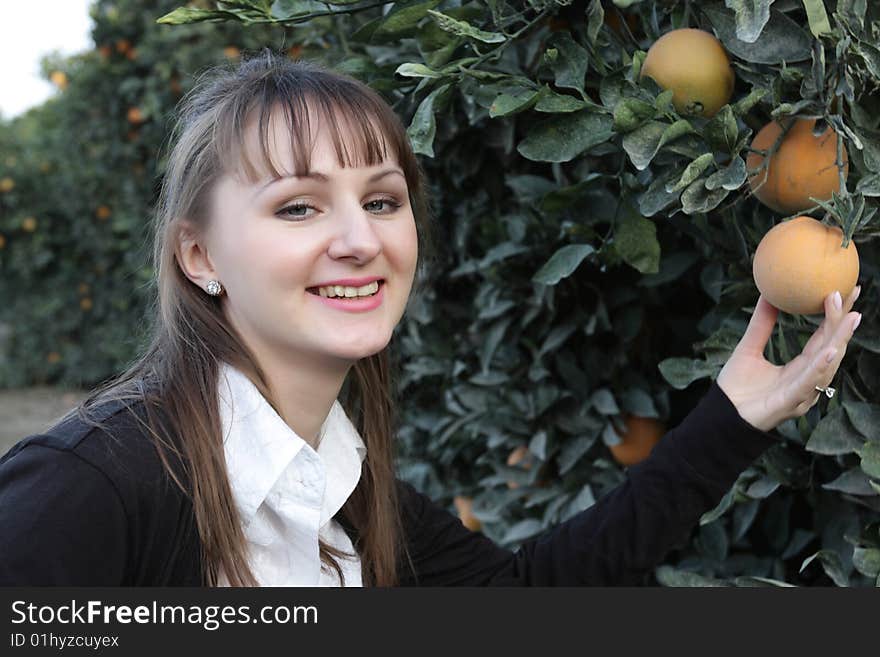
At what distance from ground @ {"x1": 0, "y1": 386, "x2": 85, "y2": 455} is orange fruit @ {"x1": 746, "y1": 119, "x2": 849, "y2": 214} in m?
5.16

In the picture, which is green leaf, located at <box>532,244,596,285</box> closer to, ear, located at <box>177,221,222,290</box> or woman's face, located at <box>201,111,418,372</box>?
woman's face, located at <box>201,111,418,372</box>

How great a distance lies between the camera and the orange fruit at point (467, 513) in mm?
2150

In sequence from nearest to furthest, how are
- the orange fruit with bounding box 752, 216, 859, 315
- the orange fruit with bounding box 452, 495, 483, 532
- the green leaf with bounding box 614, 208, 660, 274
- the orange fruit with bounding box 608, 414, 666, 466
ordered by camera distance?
the orange fruit with bounding box 752, 216, 859, 315 → the green leaf with bounding box 614, 208, 660, 274 → the orange fruit with bounding box 608, 414, 666, 466 → the orange fruit with bounding box 452, 495, 483, 532

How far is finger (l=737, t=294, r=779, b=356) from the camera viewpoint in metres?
1.23

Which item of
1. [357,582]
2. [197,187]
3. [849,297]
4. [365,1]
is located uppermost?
[365,1]

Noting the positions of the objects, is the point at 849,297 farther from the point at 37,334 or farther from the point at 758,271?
the point at 37,334

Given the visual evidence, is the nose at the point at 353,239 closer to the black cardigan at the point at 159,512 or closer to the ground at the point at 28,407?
the black cardigan at the point at 159,512

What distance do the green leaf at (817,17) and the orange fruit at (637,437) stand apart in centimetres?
88

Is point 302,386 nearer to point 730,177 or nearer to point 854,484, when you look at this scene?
point 730,177

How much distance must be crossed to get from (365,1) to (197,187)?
344 millimetres

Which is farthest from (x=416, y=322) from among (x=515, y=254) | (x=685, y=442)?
(x=685, y=442)

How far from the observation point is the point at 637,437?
1.84m

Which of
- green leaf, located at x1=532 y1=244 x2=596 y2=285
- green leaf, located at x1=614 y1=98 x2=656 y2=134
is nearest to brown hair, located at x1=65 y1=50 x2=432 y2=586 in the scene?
green leaf, located at x1=532 y1=244 x2=596 y2=285

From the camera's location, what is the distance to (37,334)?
23.4 feet
